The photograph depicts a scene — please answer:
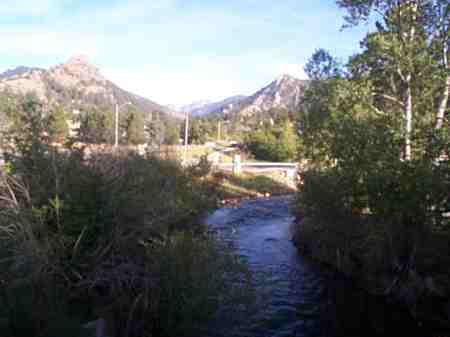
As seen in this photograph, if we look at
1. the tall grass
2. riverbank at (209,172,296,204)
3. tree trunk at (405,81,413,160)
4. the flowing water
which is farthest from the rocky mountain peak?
the tall grass

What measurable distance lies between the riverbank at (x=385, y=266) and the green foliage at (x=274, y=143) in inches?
1281

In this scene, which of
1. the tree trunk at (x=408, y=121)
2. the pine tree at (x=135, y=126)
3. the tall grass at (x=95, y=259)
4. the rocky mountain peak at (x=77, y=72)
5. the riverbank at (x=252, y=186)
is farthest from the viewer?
the rocky mountain peak at (x=77, y=72)

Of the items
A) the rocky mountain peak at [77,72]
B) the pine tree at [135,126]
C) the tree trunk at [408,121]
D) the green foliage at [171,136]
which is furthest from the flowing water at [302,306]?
the rocky mountain peak at [77,72]

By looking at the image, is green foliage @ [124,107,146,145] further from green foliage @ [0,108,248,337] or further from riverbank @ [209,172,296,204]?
green foliage @ [0,108,248,337]

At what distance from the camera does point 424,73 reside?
11305mm

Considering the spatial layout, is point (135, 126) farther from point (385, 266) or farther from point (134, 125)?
point (385, 266)

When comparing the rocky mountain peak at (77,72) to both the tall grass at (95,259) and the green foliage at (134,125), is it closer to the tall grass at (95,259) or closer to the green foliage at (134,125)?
the green foliage at (134,125)

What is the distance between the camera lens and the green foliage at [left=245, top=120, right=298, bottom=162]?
156 ft

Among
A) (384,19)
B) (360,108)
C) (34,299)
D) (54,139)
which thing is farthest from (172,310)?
(384,19)

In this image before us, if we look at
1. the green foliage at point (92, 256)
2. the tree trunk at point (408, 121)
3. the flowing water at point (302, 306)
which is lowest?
the flowing water at point (302, 306)

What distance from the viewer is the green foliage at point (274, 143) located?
47.6m

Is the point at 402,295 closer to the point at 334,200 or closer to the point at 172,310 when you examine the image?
the point at 334,200

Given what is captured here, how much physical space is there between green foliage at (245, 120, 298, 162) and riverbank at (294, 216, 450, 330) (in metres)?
32.5

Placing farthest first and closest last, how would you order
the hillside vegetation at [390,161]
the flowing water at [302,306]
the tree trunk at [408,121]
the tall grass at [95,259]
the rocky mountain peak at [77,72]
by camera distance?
1. the rocky mountain peak at [77,72]
2. the tree trunk at [408,121]
3. the hillside vegetation at [390,161]
4. the flowing water at [302,306]
5. the tall grass at [95,259]
